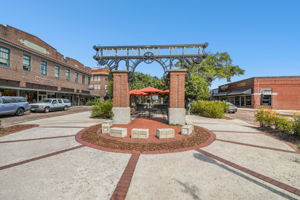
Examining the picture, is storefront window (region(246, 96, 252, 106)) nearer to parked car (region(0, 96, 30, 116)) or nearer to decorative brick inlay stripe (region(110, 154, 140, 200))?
decorative brick inlay stripe (region(110, 154, 140, 200))

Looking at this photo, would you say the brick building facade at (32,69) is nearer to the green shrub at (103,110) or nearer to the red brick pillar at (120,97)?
the green shrub at (103,110)

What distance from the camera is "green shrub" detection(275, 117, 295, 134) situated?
652cm

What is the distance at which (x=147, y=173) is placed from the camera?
10.1 ft

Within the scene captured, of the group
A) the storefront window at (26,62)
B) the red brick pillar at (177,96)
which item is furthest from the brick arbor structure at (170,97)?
the storefront window at (26,62)

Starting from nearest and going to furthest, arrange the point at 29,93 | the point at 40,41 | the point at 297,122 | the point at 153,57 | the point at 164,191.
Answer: the point at 164,191
the point at 297,122
the point at 153,57
the point at 29,93
the point at 40,41

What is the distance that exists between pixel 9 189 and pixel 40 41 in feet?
89.3

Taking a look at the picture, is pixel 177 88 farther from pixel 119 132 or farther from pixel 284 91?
pixel 284 91

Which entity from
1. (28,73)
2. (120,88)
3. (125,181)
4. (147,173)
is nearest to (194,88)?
(120,88)

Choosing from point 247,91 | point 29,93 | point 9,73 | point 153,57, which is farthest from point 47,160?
point 247,91

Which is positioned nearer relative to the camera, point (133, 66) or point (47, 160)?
point (47, 160)

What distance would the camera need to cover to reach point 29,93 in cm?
1847

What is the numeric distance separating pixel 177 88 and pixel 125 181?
6.13 metres

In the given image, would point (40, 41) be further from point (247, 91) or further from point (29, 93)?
point (247, 91)

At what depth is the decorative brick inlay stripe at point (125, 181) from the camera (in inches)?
93.8
